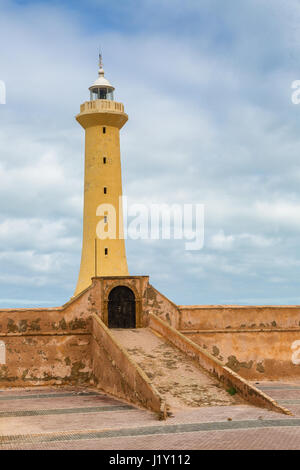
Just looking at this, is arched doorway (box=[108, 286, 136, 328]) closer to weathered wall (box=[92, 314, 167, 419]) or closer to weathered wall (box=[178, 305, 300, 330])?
weathered wall (box=[92, 314, 167, 419])

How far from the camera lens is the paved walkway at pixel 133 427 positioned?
529 inches

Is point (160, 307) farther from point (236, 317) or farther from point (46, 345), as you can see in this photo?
point (46, 345)

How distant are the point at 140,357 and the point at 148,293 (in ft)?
14.2

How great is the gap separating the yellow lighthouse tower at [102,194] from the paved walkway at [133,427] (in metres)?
15.2

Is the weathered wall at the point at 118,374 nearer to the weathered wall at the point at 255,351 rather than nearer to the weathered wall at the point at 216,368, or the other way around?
the weathered wall at the point at 216,368

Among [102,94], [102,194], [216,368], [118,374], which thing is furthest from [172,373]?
[102,94]

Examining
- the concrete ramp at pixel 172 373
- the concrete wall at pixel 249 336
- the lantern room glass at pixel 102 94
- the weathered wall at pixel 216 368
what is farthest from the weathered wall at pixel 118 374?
the lantern room glass at pixel 102 94

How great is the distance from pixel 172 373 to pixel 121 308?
5217 mm

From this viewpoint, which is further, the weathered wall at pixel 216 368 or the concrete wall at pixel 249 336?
the concrete wall at pixel 249 336

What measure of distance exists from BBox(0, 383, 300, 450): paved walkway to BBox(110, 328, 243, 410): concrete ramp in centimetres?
65

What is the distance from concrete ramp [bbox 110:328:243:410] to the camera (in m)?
18.3

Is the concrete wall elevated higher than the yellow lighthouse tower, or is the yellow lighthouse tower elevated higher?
the yellow lighthouse tower

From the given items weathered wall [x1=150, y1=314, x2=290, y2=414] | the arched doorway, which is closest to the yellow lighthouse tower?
the arched doorway

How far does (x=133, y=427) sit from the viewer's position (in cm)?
1519
